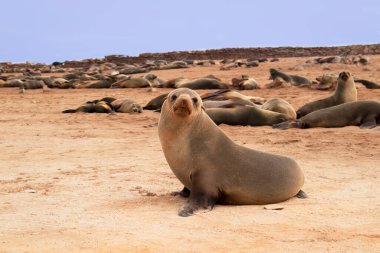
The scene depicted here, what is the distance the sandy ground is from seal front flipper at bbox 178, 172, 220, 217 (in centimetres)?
9

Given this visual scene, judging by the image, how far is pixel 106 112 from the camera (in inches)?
474

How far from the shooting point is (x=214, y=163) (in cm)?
486

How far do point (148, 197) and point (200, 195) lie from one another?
23.6 inches

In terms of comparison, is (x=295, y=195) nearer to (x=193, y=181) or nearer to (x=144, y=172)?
(x=193, y=181)

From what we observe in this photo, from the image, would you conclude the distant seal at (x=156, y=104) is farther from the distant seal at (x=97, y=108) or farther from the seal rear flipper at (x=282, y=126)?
the seal rear flipper at (x=282, y=126)

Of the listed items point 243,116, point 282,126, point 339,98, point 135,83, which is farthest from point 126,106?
point 135,83

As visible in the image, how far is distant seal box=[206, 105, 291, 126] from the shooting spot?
32.2 ft

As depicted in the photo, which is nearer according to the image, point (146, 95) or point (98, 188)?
point (98, 188)

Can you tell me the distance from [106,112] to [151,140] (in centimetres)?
368

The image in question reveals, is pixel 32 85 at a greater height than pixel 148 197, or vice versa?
pixel 148 197

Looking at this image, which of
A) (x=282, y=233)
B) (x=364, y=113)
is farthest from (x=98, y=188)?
(x=364, y=113)

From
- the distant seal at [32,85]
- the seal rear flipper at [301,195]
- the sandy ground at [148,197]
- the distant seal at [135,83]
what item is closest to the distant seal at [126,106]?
the sandy ground at [148,197]

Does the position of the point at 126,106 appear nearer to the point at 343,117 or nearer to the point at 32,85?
the point at 343,117

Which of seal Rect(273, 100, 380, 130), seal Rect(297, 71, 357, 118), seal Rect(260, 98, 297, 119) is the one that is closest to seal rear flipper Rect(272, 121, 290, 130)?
seal Rect(273, 100, 380, 130)
